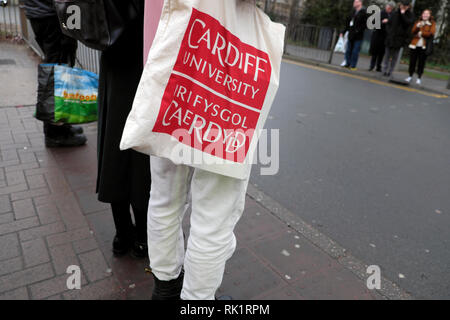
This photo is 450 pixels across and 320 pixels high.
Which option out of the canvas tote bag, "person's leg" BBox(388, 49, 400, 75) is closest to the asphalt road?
the canvas tote bag

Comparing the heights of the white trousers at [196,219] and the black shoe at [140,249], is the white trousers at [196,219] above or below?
above

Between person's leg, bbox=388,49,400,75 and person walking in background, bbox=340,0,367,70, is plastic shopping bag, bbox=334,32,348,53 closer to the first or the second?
person walking in background, bbox=340,0,367,70

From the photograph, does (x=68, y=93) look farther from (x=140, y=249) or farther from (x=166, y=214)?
(x=166, y=214)

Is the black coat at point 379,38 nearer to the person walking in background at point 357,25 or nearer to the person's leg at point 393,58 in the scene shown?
the person walking in background at point 357,25

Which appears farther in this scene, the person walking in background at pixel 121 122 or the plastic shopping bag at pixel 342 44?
the plastic shopping bag at pixel 342 44

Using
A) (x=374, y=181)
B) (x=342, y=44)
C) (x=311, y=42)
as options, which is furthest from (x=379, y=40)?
(x=374, y=181)

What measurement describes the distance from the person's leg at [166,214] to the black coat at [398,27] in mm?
10736

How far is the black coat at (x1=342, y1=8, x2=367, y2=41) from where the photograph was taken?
11086mm

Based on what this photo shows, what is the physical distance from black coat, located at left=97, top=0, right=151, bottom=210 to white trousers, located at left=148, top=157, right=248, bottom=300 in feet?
1.02

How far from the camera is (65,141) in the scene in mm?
3818

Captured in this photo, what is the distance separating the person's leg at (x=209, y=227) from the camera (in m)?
1.43

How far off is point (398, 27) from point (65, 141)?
9.88 meters

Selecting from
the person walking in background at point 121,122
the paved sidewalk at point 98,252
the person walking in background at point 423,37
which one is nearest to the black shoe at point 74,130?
the paved sidewalk at point 98,252

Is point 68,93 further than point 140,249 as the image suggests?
Yes
